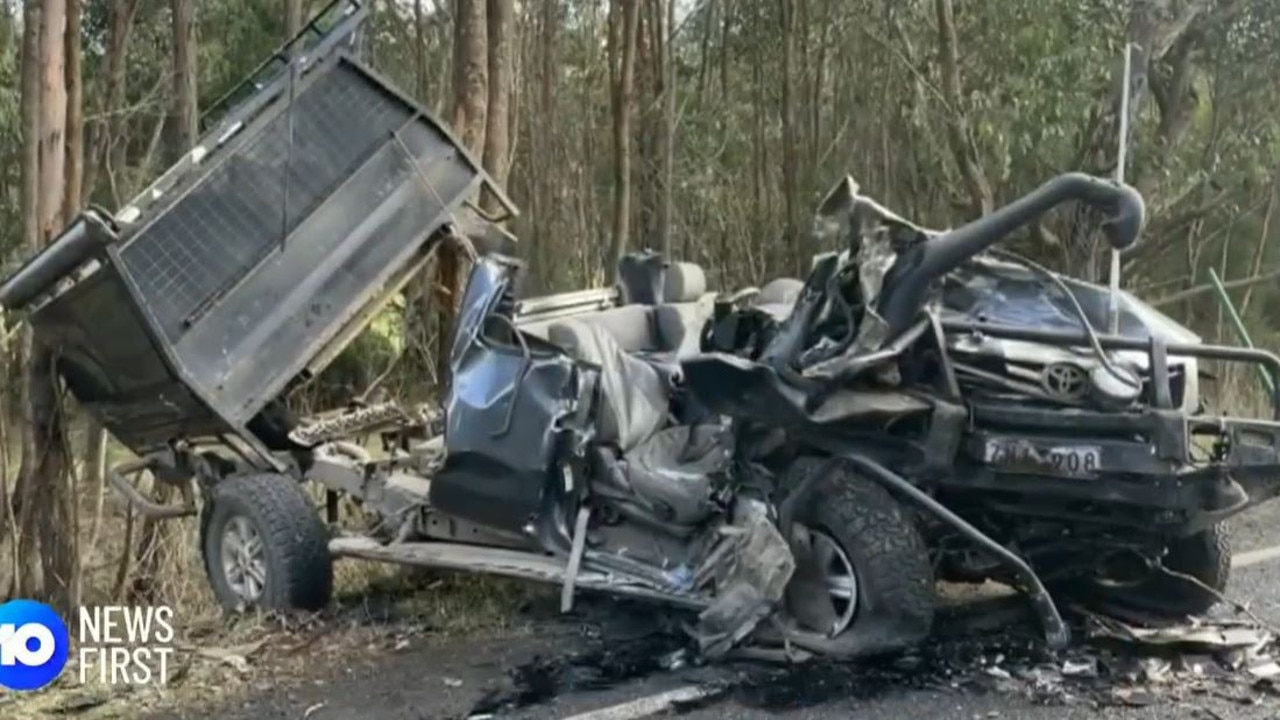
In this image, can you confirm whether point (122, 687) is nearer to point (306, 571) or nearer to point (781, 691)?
point (306, 571)

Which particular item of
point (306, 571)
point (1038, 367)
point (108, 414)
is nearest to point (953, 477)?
point (1038, 367)

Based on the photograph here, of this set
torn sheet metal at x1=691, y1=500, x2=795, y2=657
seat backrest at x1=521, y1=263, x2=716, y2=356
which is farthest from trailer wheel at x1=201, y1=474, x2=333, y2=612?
torn sheet metal at x1=691, y1=500, x2=795, y2=657

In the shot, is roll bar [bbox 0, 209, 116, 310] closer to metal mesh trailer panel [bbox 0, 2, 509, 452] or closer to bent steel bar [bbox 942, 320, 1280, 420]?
metal mesh trailer panel [bbox 0, 2, 509, 452]

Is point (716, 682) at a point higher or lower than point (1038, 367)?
lower

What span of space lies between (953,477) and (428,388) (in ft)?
20.0

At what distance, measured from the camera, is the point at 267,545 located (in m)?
7.56

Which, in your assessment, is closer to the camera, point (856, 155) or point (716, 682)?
point (716, 682)

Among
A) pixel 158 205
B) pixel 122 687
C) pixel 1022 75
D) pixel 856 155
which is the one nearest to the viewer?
pixel 122 687

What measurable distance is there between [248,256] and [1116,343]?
4124mm

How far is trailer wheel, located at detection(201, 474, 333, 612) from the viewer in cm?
754

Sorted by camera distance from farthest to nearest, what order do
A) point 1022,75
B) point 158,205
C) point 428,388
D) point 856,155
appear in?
1. point 856,155
2. point 1022,75
3. point 428,388
4. point 158,205

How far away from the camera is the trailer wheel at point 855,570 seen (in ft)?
19.1

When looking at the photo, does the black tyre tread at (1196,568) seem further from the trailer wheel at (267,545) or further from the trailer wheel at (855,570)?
the trailer wheel at (267,545)

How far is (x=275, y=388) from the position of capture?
299 inches
